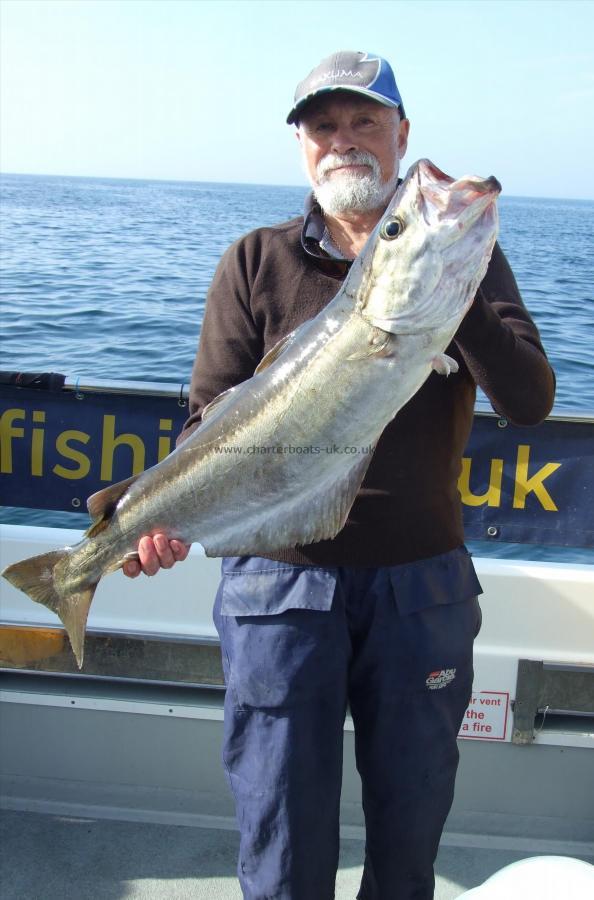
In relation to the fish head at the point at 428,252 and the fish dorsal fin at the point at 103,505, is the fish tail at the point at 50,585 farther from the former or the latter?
the fish head at the point at 428,252

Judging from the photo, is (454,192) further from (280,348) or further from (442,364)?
(280,348)

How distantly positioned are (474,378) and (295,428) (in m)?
0.56

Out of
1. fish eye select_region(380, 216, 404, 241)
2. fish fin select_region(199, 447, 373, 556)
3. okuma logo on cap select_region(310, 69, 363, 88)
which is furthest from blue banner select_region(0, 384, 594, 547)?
fish eye select_region(380, 216, 404, 241)

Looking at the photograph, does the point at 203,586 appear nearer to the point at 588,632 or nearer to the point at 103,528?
the point at 103,528

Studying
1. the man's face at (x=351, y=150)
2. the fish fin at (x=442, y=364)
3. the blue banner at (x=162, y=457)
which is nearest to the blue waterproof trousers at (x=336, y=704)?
the fish fin at (x=442, y=364)

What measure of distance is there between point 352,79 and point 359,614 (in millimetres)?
1647

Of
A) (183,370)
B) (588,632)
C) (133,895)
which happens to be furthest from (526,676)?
(183,370)

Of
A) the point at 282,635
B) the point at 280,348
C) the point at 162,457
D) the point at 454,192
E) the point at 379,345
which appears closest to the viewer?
the point at 454,192

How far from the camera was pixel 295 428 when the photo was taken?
2.31 m

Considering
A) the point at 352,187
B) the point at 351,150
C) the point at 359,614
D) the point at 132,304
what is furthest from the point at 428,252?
the point at 132,304

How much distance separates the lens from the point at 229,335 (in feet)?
8.89

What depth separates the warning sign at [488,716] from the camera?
3.62m

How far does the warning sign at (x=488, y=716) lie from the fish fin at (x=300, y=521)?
1.59 m

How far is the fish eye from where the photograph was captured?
202cm
